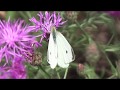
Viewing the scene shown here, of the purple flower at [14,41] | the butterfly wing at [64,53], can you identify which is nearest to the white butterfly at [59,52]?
the butterfly wing at [64,53]

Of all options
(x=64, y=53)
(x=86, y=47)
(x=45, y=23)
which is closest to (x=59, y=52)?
A: (x=64, y=53)

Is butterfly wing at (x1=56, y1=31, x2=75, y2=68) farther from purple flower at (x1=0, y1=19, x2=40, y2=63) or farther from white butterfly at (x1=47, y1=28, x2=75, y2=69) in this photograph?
purple flower at (x1=0, y1=19, x2=40, y2=63)

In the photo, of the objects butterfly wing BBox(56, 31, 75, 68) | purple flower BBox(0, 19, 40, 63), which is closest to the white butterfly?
butterfly wing BBox(56, 31, 75, 68)

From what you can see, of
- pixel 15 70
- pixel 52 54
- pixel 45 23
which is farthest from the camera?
pixel 15 70

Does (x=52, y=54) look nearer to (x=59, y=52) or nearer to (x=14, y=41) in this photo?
(x=59, y=52)

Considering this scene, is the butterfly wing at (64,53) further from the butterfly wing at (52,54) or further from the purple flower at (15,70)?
the purple flower at (15,70)
